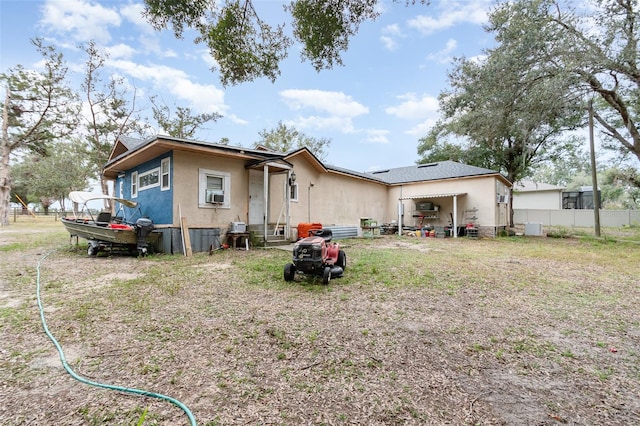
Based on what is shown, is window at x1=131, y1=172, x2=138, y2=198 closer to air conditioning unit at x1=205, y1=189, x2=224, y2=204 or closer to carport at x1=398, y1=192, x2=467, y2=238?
air conditioning unit at x1=205, y1=189, x2=224, y2=204

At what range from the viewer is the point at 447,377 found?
214 centimetres

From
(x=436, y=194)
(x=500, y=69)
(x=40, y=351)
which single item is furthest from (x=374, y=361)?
(x=436, y=194)

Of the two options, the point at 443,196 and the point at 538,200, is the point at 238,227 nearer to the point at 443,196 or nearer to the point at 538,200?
the point at 443,196

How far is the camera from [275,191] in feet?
35.8

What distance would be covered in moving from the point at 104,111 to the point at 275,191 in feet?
57.8

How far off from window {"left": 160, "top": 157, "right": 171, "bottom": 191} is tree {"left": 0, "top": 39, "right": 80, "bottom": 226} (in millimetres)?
16504

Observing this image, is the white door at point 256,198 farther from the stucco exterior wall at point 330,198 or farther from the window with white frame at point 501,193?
the window with white frame at point 501,193

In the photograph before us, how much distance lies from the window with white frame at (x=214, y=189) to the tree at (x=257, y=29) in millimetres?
3403

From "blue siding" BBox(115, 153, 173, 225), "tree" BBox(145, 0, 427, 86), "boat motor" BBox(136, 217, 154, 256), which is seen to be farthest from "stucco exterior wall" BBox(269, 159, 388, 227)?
"tree" BBox(145, 0, 427, 86)

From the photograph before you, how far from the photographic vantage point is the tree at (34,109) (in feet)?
57.3

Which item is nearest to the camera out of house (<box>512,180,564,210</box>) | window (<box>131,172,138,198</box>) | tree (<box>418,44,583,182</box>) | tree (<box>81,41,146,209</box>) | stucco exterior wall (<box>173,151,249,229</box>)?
Answer: stucco exterior wall (<box>173,151,249,229</box>)

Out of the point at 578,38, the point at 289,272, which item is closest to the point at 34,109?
the point at 289,272

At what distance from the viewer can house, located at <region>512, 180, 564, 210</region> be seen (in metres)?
26.0

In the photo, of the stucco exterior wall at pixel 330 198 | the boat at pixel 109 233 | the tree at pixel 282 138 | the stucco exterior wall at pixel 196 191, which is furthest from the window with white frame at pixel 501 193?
the tree at pixel 282 138
